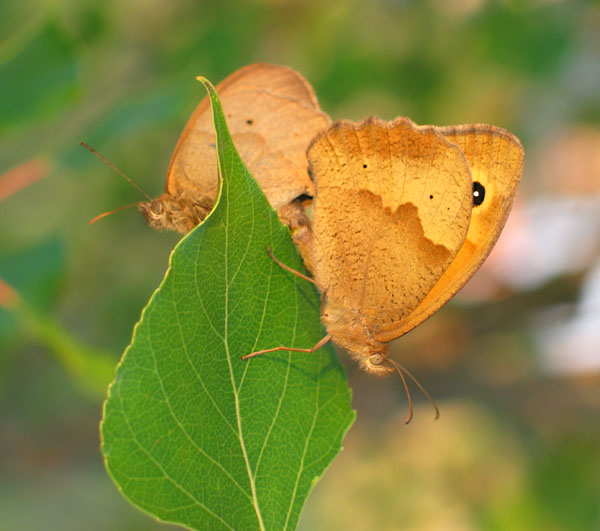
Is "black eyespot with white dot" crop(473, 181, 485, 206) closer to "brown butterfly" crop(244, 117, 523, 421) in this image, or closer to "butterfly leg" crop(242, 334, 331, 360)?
"brown butterfly" crop(244, 117, 523, 421)

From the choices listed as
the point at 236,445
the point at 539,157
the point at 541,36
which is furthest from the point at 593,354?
the point at 236,445

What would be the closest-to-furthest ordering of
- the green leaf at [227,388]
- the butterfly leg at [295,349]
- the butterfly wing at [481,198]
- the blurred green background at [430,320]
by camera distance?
1. the green leaf at [227,388]
2. the butterfly leg at [295,349]
3. the butterfly wing at [481,198]
4. the blurred green background at [430,320]

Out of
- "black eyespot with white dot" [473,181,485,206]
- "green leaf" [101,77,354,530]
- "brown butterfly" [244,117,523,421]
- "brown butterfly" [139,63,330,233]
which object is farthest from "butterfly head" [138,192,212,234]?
"black eyespot with white dot" [473,181,485,206]

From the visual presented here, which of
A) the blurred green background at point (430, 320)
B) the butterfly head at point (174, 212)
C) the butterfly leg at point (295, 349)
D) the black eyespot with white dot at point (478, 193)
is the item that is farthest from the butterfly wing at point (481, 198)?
the blurred green background at point (430, 320)

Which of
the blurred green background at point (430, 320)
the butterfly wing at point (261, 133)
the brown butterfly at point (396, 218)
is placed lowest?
the blurred green background at point (430, 320)

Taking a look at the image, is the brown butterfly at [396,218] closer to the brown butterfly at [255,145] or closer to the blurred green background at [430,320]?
the brown butterfly at [255,145]

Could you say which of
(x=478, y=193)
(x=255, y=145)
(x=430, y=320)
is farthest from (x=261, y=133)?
(x=430, y=320)

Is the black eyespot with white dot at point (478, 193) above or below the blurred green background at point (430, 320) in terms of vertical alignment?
above

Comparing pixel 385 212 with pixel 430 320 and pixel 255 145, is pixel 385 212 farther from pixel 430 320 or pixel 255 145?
pixel 430 320
